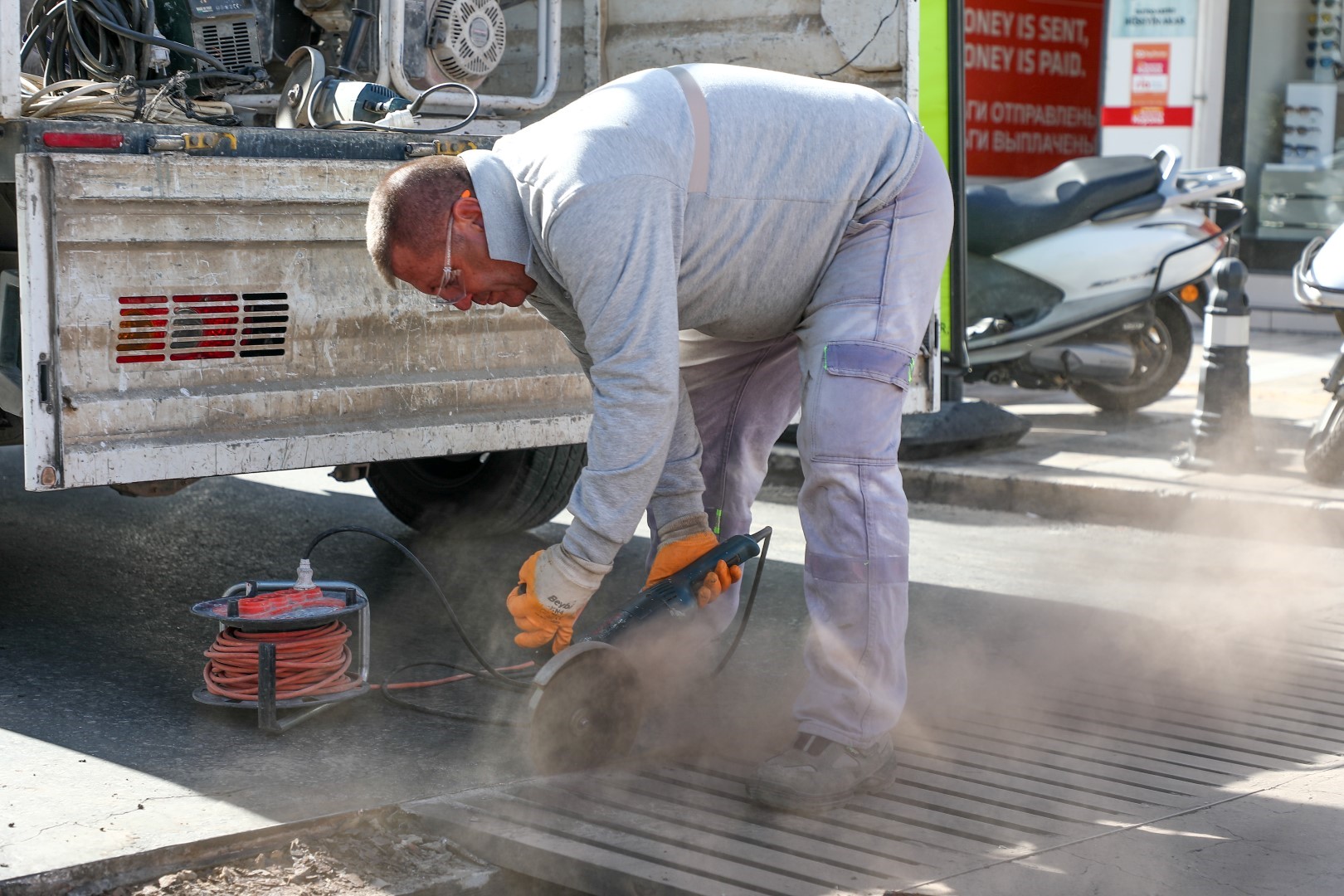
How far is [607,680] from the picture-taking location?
319 centimetres

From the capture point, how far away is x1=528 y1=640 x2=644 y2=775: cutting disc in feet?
10.2

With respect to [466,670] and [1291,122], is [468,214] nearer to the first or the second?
[466,670]

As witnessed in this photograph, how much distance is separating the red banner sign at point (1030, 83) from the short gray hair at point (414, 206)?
27.2 ft

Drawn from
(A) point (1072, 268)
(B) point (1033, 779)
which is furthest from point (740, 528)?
(A) point (1072, 268)

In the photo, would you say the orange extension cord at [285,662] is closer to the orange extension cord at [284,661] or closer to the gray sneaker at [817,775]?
the orange extension cord at [284,661]

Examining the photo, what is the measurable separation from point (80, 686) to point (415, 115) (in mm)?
1804

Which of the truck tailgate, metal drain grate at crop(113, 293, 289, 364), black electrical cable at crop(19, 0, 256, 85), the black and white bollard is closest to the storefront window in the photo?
the black and white bollard

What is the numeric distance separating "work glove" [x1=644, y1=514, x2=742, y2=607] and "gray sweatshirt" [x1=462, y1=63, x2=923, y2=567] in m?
0.41

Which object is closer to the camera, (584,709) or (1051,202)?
(584,709)

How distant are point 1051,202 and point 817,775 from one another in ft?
17.0

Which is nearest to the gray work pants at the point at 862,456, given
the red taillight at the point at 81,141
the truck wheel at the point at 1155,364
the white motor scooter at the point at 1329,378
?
the red taillight at the point at 81,141

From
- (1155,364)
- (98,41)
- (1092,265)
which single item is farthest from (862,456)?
(1155,364)

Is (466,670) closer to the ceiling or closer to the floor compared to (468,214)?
closer to the floor

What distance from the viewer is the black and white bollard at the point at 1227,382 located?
21.3 ft
